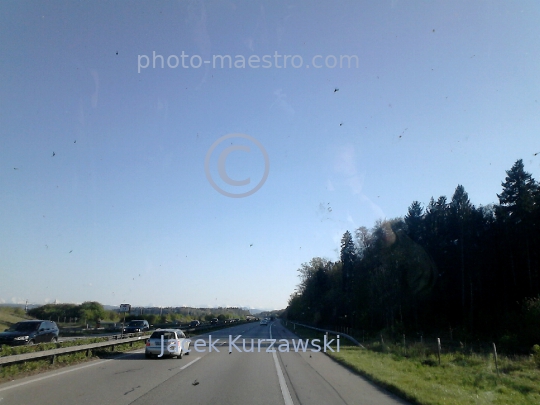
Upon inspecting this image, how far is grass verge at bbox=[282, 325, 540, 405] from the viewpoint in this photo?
12211mm

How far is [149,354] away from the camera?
22.1m

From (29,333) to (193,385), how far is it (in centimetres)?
1729

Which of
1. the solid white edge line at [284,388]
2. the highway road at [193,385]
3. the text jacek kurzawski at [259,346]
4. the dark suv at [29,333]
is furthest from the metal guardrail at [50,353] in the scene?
the solid white edge line at [284,388]

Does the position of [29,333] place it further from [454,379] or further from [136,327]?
[454,379]

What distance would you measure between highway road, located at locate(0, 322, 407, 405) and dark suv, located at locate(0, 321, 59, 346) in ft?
26.5

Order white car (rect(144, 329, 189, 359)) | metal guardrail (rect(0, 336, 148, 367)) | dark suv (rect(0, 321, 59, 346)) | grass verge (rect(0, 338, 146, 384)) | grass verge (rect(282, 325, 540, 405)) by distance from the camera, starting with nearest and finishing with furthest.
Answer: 1. grass verge (rect(282, 325, 540, 405))
2. metal guardrail (rect(0, 336, 148, 367))
3. grass verge (rect(0, 338, 146, 384))
4. white car (rect(144, 329, 189, 359))
5. dark suv (rect(0, 321, 59, 346))

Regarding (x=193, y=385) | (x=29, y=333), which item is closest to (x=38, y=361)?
(x=193, y=385)

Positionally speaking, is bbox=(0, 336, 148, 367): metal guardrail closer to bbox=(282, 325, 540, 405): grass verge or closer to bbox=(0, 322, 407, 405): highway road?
bbox=(0, 322, 407, 405): highway road

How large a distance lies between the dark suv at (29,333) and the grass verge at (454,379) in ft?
56.1

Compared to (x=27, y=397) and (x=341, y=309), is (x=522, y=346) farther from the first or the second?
(x=341, y=309)

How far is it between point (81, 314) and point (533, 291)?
72.6 meters

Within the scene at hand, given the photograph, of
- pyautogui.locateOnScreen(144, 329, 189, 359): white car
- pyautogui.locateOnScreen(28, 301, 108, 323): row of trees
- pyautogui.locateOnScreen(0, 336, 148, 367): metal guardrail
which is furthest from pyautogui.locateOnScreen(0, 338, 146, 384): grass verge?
pyautogui.locateOnScreen(28, 301, 108, 323): row of trees

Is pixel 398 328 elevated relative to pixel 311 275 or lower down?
lower down

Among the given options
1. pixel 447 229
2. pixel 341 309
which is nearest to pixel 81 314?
pixel 341 309
